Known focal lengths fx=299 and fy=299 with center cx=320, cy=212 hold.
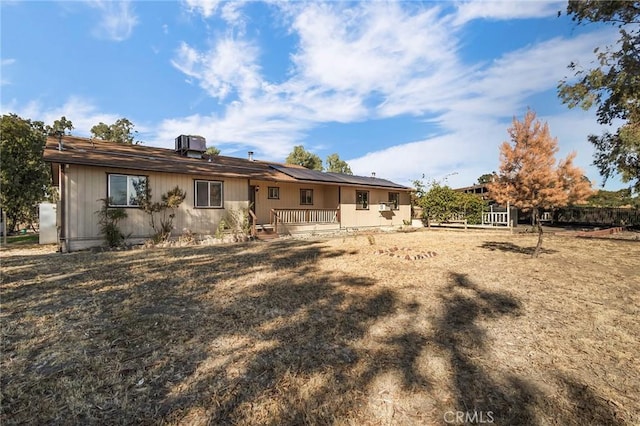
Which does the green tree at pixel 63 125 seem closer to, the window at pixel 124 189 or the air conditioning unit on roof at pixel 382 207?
the window at pixel 124 189

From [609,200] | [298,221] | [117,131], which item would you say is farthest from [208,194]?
[609,200]

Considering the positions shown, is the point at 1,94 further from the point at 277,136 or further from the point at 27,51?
the point at 277,136

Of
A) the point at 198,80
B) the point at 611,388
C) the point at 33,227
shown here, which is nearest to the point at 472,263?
the point at 611,388

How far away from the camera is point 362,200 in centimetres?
1897

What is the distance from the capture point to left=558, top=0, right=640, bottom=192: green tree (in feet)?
41.7

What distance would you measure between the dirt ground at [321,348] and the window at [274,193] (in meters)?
10.7

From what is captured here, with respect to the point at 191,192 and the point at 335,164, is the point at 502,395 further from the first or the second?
the point at 335,164

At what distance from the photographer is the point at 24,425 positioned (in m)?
1.93

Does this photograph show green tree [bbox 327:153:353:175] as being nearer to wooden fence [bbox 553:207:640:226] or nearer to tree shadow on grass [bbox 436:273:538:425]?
wooden fence [bbox 553:207:640:226]

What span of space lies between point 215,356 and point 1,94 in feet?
59.8

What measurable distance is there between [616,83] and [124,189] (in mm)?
21065

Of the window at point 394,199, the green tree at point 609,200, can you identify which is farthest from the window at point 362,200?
the green tree at point 609,200

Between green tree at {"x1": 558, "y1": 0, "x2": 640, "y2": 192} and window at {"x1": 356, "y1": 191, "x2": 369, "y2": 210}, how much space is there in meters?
11.3

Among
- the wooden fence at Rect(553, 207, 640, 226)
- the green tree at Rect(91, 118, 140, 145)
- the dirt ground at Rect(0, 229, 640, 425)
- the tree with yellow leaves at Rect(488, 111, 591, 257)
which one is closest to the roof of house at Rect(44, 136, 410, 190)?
the dirt ground at Rect(0, 229, 640, 425)
